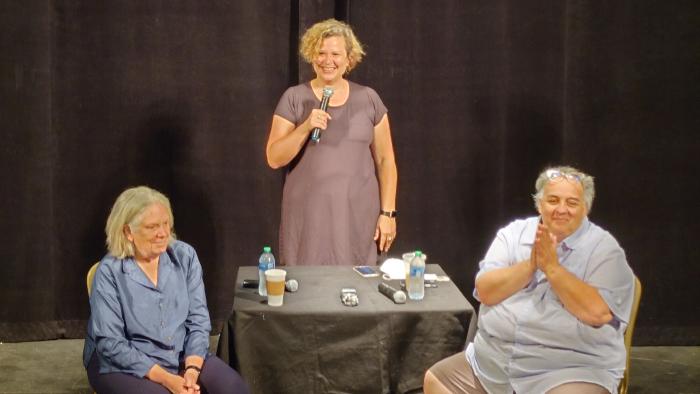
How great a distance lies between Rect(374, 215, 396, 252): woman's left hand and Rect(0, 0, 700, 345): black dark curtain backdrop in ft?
2.70

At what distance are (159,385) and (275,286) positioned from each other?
502mm

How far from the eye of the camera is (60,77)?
4.57m

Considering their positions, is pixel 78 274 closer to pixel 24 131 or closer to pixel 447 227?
pixel 24 131

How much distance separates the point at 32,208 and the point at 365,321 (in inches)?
91.3

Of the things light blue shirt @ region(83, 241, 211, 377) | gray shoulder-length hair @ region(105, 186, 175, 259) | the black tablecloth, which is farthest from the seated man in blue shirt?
gray shoulder-length hair @ region(105, 186, 175, 259)

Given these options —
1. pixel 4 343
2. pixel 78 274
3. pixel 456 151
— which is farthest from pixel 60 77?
pixel 456 151

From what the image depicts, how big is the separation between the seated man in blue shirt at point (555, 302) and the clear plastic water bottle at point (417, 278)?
342mm

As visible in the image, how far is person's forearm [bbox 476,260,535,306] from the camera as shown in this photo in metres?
2.67

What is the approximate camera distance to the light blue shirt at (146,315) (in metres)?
2.83

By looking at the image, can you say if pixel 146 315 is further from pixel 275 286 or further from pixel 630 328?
pixel 630 328

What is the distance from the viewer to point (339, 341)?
3.07 m

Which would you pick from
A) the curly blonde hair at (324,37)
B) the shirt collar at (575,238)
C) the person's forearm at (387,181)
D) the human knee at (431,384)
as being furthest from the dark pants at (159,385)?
the curly blonde hair at (324,37)

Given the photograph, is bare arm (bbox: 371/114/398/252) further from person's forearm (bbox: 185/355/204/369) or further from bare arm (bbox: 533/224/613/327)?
bare arm (bbox: 533/224/613/327)

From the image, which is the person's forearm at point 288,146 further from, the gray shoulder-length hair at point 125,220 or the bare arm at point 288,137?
the gray shoulder-length hair at point 125,220
